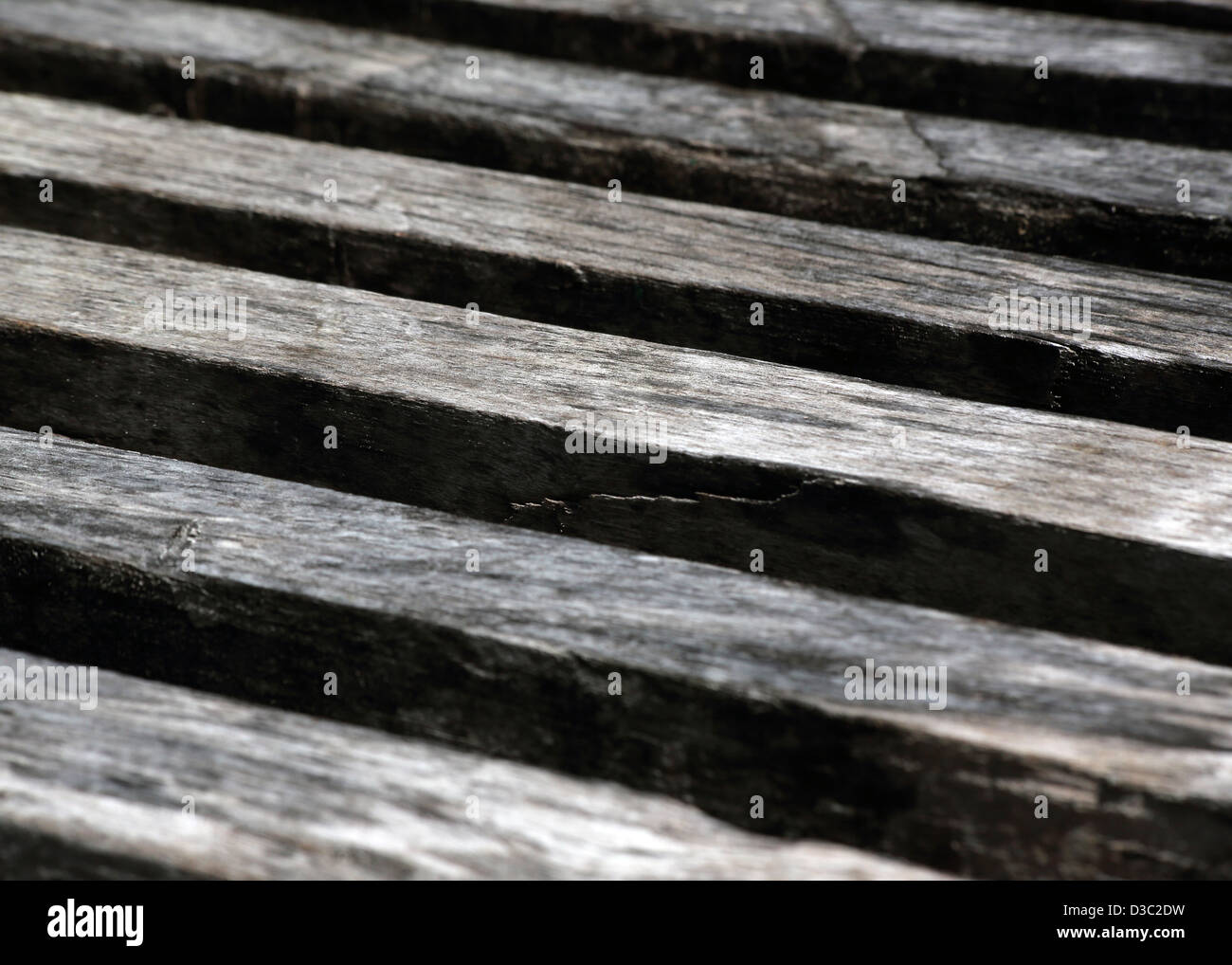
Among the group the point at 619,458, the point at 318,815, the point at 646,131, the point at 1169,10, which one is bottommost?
the point at 318,815

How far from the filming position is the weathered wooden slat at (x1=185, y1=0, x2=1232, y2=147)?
6.54ft

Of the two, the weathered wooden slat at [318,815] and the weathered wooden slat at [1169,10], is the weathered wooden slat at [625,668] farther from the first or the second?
the weathered wooden slat at [1169,10]

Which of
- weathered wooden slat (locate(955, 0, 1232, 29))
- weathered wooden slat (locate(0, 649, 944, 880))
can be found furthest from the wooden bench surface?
weathered wooden slat (locate(955, 0, 1232, 29))

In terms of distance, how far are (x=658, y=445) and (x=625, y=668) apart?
315 millimetres

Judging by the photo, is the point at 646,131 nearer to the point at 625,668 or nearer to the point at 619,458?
the point at 619,458

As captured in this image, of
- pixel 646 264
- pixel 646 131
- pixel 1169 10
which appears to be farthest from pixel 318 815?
pixel 1169 10

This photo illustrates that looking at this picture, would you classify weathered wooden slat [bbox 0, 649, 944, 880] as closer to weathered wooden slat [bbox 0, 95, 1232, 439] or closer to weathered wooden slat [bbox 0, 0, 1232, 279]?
weathered wooden slat [bbox 0, 95, 1232, 439]

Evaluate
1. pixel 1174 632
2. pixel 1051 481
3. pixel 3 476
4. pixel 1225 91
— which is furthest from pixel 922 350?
pixel 3 476

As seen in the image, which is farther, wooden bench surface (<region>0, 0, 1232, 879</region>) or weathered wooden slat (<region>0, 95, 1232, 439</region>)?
weathered wooden slat (<region>0, 95, 1232, 439</region>)

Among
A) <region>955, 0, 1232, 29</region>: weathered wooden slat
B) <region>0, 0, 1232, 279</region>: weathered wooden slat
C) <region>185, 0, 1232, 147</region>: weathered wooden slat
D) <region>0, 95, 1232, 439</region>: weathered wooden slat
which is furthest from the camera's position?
<region>955, 0, 1232, 29</region>: weathered wooden slat

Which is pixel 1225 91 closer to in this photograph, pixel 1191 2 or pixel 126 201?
pixel 1191 2

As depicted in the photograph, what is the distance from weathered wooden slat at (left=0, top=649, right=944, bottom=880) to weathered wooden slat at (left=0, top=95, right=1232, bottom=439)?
2.50ft

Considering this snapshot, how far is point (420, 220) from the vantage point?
1641 mm

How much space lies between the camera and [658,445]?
1.22 m
